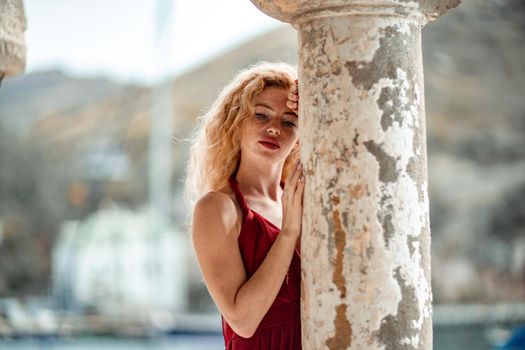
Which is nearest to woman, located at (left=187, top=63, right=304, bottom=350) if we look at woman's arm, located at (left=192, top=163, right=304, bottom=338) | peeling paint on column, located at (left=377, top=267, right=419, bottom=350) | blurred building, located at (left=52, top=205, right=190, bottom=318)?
woman's arm, located at (left=192, top=163, right=304, bottom=338)

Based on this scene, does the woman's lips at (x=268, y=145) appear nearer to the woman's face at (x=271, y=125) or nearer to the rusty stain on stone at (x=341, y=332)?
the woman's face at (x=271, y=125)

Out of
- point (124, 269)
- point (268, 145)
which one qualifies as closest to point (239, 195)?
point (268, 145)

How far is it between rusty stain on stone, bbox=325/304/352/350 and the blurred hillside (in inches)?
789

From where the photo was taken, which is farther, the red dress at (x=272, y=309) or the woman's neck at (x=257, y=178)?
the woman's neck at (x=257, y=178)

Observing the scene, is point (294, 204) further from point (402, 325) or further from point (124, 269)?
point (124, 269)

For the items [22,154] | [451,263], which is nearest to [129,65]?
[22,154]

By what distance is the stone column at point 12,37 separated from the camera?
267 centimetres

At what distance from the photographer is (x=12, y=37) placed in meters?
2.72

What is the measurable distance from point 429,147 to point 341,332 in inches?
829

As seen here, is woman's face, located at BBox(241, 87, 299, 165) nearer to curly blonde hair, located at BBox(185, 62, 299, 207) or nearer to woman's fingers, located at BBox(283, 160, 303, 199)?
curly blonde hair, located at BBox(185, 62, 299, 207)

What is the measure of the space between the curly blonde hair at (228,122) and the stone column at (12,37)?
0.66 metres

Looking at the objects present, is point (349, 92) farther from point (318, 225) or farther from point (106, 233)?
point (106, 233)

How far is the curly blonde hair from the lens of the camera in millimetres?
2549

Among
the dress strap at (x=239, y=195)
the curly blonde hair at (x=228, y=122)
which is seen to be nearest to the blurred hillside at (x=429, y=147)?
the curly blonde hair at (x=228, y=122)
